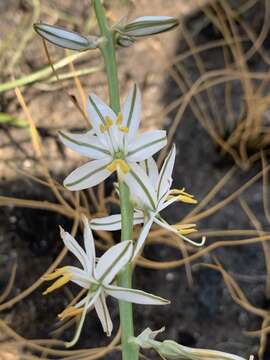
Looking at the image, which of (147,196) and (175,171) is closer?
(147,196)

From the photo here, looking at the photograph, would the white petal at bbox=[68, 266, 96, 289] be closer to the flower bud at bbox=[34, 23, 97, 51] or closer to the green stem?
the green stem

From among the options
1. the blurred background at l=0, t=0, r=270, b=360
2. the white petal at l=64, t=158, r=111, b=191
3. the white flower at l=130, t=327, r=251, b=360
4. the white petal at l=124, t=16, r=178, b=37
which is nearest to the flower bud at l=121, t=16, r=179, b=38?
the white petal at l=124, t=16, r=178, b=37

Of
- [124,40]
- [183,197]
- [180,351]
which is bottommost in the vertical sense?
[180,351]

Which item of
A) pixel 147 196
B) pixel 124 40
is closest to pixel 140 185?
pixel 147 196

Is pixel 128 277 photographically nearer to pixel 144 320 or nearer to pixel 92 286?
pixel 92 286

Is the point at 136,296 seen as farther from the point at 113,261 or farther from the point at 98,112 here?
the point at 98,112

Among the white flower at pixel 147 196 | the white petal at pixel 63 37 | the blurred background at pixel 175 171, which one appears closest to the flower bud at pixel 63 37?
the white petal at pixel 63 37

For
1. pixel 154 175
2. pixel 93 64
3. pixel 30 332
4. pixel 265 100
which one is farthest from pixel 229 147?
pixel 154 175

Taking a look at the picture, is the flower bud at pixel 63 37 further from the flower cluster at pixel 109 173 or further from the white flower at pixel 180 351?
the white flower at pixel 180 351
